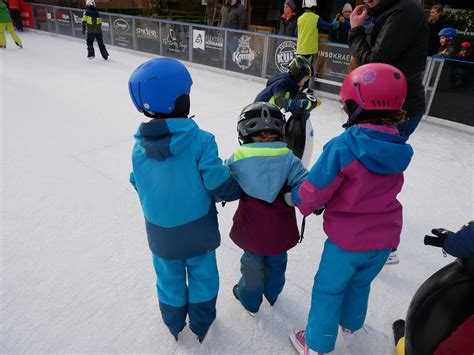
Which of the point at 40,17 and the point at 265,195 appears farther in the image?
the point at 40,17

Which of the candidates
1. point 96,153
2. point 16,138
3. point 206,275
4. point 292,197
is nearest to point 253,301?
point 206,275

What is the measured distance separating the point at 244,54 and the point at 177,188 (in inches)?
245

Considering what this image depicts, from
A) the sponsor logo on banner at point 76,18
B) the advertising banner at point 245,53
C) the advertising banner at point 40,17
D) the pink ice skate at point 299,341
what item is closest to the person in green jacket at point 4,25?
the sponsor logo on banner at point 76,18

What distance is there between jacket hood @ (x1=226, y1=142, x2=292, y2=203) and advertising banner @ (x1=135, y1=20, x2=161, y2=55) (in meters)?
8.15

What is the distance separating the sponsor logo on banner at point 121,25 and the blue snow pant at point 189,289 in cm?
925

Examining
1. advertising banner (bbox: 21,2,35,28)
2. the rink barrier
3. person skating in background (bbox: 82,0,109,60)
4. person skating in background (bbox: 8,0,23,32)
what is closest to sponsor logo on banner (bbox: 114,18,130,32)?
the rink barrier

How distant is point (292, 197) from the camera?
133 centimetres

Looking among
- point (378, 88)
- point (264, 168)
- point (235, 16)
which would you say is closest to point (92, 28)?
point (235, 16)

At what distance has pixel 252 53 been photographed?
6859mm

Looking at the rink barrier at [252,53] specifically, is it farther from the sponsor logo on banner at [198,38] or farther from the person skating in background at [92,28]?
the person skating in background at [92,28]

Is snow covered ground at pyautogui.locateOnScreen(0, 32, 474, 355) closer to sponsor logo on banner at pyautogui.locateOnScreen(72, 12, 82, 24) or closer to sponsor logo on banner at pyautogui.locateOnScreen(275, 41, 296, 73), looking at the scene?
sponsor logo on banner at pyautogui.locateOnScreen(275, 41, 296, 73)

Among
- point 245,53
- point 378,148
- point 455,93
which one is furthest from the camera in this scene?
point 245,53

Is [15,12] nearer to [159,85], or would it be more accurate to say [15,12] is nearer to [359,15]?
[359,15]

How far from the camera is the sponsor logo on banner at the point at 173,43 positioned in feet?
26.6
